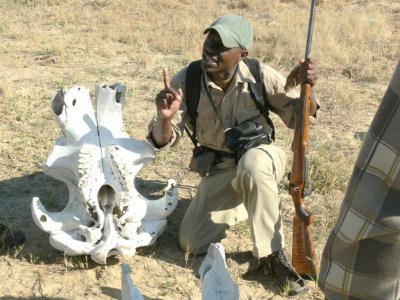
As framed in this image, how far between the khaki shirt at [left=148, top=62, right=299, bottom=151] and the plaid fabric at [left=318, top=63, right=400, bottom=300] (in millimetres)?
2432

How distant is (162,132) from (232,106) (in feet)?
1.70

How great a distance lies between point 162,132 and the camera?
3.93 metres

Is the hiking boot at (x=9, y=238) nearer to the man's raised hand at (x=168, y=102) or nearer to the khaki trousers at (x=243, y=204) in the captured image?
the khaki trousers at (x=243, y=204)

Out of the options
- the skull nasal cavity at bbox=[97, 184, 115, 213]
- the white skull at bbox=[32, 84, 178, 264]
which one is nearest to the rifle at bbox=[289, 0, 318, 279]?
the white skull at bbox=[32, 84, 178, 264]

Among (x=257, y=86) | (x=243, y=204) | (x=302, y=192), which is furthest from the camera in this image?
(x=243, y=204)

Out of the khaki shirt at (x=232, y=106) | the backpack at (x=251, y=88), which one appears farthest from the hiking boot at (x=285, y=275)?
the backpack at (x=251, y=88)

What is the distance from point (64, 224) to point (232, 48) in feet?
4.94

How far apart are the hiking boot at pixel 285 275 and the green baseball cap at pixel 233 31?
51.4 inches

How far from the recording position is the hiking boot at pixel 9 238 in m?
4.11

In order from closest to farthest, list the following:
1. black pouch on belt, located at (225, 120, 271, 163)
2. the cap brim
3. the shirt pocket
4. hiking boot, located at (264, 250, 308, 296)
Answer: hiking boot, located at (264, 250, 308, 296) < the cap brim < black pouch on belt, located at (225, 120, 271, 163) < the shirt pocket

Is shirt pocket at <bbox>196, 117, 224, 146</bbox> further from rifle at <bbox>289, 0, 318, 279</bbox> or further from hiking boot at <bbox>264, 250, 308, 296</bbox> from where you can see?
hiking boot at <bbox>264, 250, 308, 296</bbox>

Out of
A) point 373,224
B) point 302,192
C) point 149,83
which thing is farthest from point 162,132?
point 149,83

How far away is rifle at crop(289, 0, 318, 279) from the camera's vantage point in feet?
12.1

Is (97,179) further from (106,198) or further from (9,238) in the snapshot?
(9,238)
